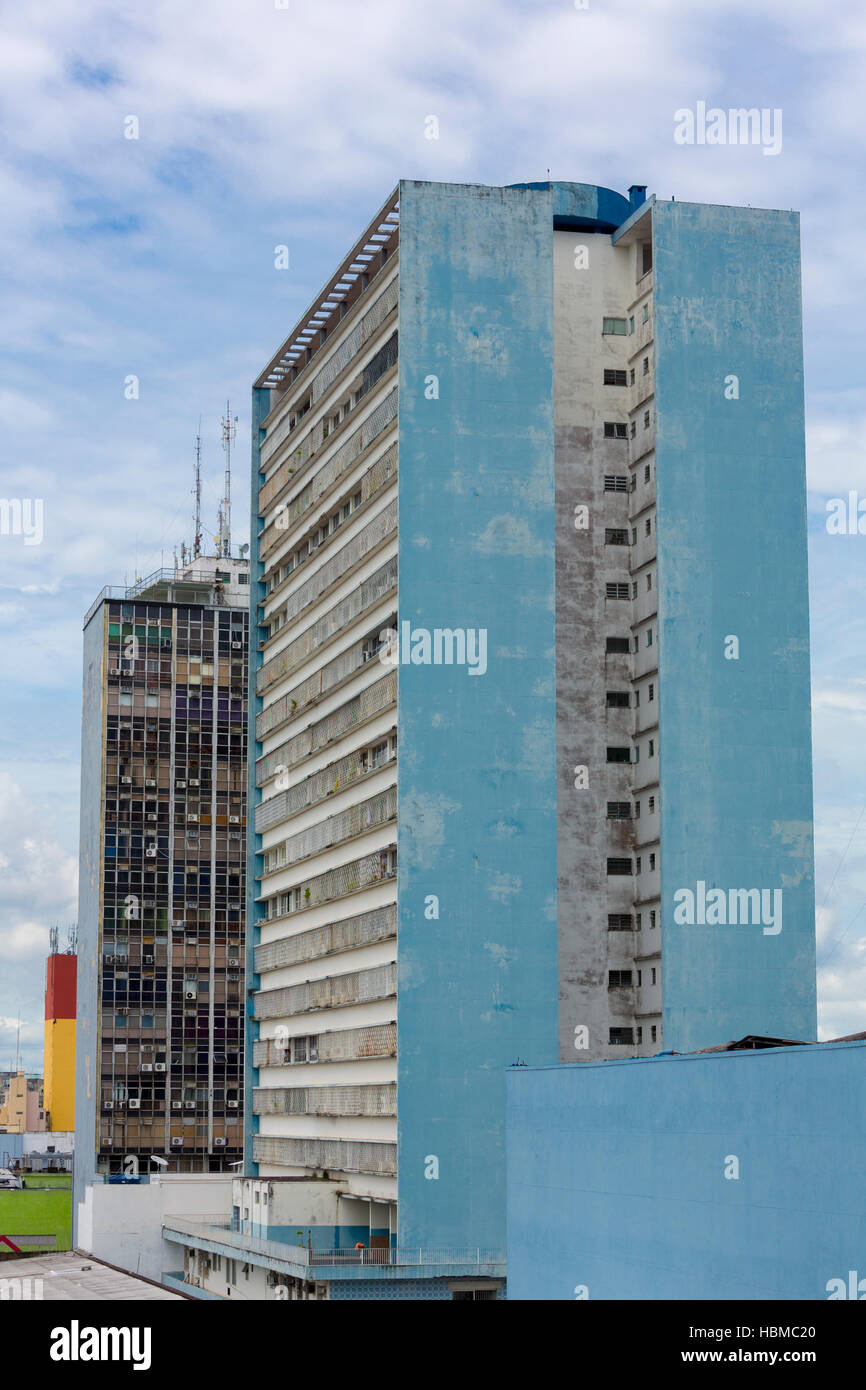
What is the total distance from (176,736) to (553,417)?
51.6 m

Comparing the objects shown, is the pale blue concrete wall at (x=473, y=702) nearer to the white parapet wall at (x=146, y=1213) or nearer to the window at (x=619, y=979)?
the window at (x=619, y=979)

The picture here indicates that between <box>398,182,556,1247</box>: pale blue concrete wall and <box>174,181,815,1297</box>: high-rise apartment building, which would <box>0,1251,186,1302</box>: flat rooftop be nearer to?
<box>174,181,815,1297</box>: high-rise apartment building

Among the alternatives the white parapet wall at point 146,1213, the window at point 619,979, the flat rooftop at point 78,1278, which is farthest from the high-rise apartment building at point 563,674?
the white parapet wall at point 146,1213

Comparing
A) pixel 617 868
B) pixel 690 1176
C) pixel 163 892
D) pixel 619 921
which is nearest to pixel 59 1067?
pixel 163 892

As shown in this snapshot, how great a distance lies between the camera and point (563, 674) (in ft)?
241

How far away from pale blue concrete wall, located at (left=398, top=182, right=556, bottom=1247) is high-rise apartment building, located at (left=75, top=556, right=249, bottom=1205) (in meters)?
49.0

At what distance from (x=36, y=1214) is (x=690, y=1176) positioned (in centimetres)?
9660

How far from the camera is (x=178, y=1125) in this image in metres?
115

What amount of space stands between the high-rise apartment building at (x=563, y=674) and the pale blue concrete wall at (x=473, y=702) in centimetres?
11

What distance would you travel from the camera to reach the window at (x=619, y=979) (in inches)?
2817

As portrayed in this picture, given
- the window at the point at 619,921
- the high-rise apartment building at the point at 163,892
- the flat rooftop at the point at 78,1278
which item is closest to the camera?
the window at the point at 619,921

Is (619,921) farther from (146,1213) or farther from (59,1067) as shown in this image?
(59,1067)

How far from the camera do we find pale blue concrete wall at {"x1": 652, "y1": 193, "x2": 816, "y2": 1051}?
69.5 m
